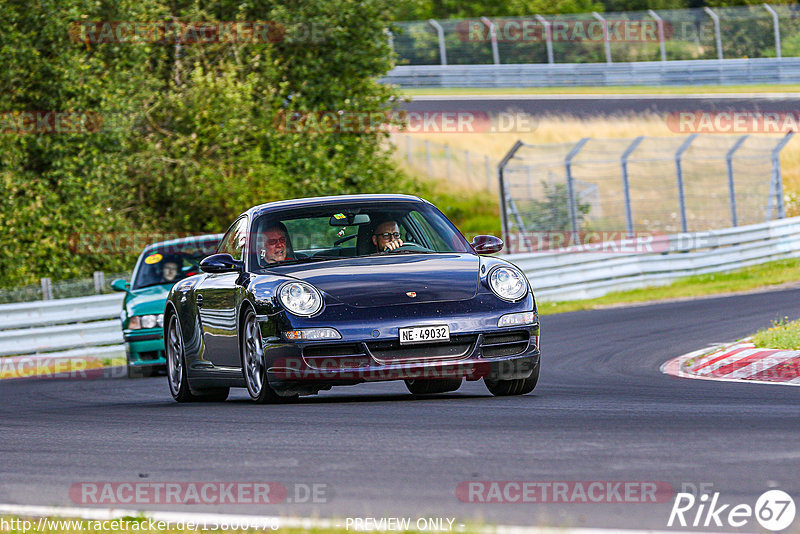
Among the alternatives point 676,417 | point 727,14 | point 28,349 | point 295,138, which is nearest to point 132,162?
point 295,138

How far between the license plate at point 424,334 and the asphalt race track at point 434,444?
42 centimetres

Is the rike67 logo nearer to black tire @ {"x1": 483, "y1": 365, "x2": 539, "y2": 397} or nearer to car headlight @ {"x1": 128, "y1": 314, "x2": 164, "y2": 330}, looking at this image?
black tire @ {"x1": 483, "y1": 365, "x2": 539, "y2": 397}

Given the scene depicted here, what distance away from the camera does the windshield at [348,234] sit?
10.1 metres

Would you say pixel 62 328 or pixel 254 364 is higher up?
pixel 254 364

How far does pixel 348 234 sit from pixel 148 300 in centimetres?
701

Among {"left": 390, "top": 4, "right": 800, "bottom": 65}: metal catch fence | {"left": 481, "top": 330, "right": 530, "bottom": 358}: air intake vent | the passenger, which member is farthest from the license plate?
{"left": 390, "top": 4, "right": 800, "bottom": 65}: metal catch fence

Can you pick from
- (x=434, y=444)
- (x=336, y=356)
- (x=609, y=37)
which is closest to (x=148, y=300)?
(x=336, y=356)

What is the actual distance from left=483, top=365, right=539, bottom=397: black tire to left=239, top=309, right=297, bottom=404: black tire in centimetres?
137

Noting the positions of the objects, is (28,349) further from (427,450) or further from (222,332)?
(427,450)

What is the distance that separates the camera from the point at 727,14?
148 ft

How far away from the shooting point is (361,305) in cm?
906

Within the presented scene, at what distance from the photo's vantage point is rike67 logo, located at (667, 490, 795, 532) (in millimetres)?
4891

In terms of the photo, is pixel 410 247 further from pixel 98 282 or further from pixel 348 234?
pixel 98 282

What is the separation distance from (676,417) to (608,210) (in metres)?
30.0
